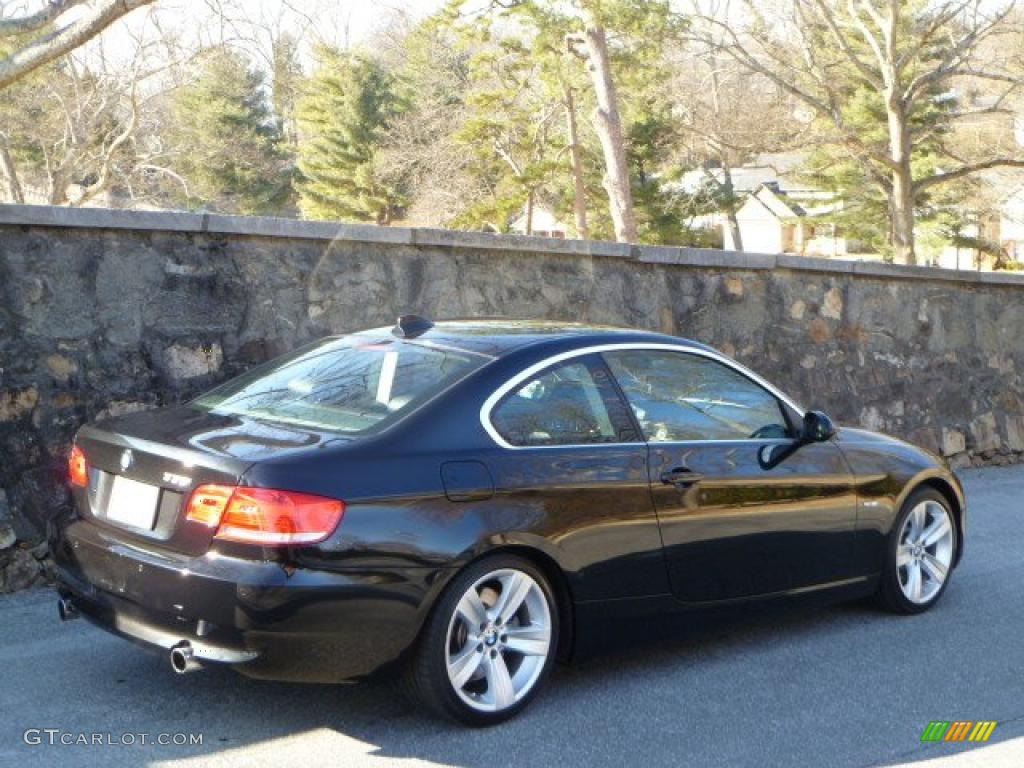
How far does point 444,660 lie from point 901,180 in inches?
804

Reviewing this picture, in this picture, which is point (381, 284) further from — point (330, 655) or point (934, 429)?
point (934, 429)

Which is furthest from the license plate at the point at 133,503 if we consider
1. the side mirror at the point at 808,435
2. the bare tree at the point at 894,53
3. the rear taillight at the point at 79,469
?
the bare tree at the point at 894,53

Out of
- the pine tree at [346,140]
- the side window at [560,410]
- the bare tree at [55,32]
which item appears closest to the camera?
the side window at [560,410]

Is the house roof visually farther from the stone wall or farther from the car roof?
the car roof

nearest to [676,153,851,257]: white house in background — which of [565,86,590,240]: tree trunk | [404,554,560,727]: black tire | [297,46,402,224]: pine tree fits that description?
[565,86,590,240]: tree trunk

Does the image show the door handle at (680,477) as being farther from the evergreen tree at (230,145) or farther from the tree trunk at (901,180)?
the evergreen tree at (230,145)

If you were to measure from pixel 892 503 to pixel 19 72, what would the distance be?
10878mm

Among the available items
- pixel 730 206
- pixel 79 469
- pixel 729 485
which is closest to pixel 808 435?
pixel 729 485

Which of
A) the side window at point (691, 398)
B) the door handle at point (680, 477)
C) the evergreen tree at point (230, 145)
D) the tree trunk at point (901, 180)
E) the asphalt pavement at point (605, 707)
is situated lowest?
the asphalt pavement at point (605, 707)

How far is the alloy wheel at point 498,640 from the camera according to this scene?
14.8ft

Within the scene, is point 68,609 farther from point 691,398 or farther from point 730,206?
point 730,206

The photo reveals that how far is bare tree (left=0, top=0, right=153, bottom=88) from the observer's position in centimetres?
1305

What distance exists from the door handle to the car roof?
60 centimetres

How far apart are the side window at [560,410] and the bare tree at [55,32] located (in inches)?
373
